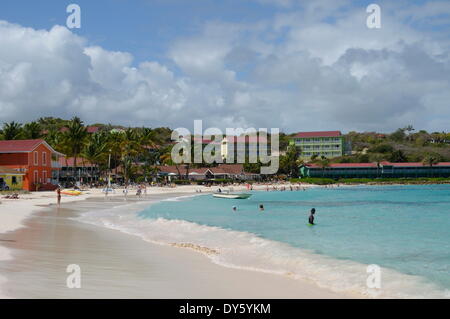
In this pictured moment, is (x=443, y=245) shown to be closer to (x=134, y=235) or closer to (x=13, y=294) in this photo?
(x=134, y=235)

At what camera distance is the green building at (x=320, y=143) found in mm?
140000

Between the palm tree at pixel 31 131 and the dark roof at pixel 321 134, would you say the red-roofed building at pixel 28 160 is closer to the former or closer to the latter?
the palm tree at pixel 31 131

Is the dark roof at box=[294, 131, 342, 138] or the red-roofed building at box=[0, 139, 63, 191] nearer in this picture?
the red-roofed building at box=[0, 139, 63, 191]

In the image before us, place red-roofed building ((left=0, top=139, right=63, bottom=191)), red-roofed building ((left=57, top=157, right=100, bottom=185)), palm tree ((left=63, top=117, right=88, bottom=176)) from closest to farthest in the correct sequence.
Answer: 1. red-roofed building ((left=0, top=139, right=63, bottom=191))
2. palm tree ((left=63, top=117, right=88, bottom=176))
3. red-roofed building ((left=57, top=157, right=100, bottom=185))

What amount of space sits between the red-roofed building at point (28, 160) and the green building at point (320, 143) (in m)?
95.8

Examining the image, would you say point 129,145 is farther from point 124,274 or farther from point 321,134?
point 321,134

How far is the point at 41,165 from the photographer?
52719mm

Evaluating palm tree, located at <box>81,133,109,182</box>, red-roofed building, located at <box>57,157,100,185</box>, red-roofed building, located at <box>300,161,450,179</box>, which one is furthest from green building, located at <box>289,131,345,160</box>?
palm tree, located at <box>81,133,109,182</box>

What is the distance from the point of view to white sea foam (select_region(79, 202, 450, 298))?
1012 cm

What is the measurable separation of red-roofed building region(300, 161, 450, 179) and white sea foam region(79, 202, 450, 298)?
302 feet

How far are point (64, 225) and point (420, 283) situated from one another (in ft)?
52.1

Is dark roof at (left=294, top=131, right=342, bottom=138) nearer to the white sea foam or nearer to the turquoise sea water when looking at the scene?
the turquoise sea water

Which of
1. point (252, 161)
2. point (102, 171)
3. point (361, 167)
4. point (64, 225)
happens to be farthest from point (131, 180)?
point (64, 225)

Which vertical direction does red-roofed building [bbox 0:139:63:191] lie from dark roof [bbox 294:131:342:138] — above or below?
below
